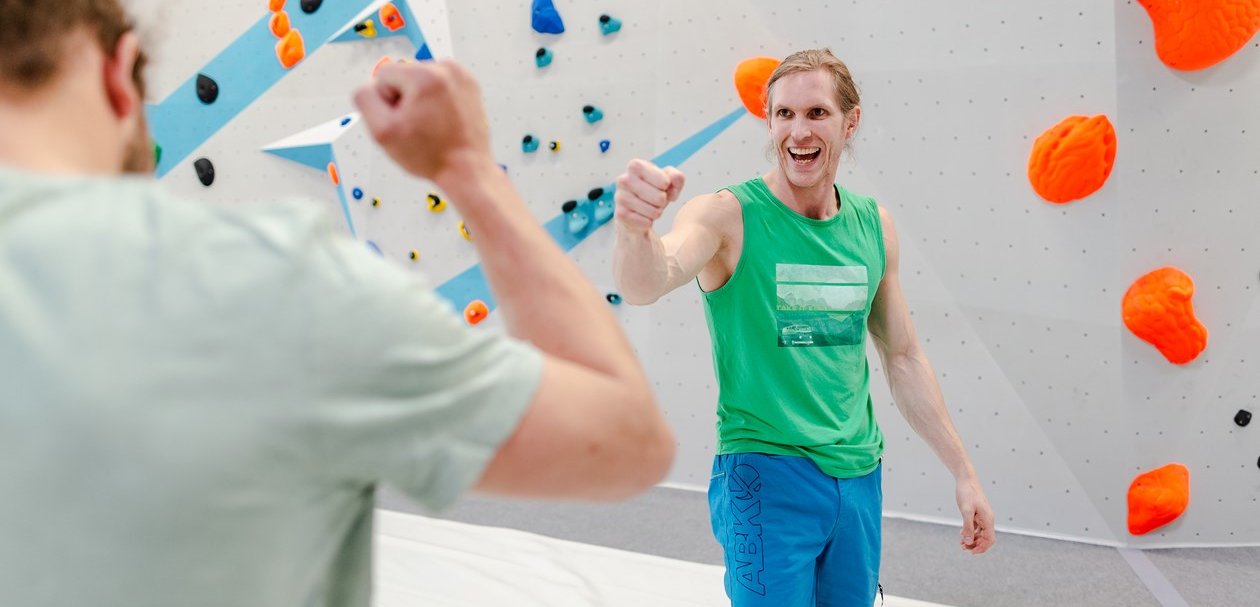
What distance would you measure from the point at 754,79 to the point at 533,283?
9.95 ft

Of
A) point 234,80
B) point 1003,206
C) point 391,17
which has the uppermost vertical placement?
point 391,17

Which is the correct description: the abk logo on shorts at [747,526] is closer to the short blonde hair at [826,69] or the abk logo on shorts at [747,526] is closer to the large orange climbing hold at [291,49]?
the short blonde hair at [826,69]

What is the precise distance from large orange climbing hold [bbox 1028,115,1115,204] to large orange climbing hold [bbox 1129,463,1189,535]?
969 mm

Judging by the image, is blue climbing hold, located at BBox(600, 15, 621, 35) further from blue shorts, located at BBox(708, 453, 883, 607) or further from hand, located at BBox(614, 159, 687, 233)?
hand, located at BBox(614, 159, 687, 233)

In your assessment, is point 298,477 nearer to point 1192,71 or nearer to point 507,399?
point 507,399

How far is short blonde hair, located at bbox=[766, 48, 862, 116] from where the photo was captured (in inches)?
75.4

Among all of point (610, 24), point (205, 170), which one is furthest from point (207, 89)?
point (610, 24)

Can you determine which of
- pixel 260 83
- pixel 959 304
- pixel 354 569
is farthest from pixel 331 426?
pixel 260 83

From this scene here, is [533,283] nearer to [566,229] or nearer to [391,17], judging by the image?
[566,229]

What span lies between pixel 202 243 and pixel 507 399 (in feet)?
0.58

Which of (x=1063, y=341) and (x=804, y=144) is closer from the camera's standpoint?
(x=804, y=144)

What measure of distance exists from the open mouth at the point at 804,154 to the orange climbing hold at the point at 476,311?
8.16ft

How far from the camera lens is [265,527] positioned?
493 mm

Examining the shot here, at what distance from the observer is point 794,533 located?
166 centimetres
